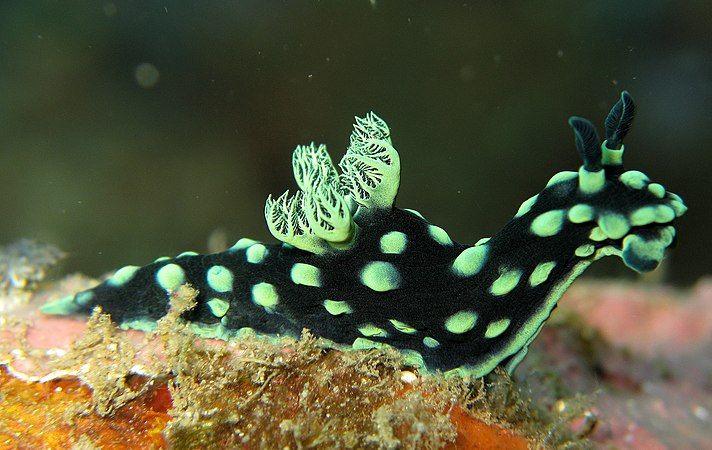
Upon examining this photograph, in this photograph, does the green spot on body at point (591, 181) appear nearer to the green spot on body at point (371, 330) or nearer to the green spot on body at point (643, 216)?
the green spot on body at point (643, 216)

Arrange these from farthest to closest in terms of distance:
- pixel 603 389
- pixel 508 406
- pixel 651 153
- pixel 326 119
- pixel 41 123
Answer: pixel 651 153, pixel 41 123, pixel 326 119, pixel 603 389, pixel 508 406

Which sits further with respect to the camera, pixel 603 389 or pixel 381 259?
pixel 603 389

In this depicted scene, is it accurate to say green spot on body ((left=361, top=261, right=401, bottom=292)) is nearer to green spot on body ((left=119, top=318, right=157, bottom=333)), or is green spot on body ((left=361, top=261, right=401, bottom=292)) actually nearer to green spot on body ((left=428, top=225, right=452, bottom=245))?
green spot on body ((left=428, top=225, right=452, bottom=245))

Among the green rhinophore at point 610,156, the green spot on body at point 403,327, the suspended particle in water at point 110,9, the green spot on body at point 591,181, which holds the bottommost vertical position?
the green spot on body at point 403,327

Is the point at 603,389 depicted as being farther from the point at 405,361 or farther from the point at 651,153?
the point at 651,153

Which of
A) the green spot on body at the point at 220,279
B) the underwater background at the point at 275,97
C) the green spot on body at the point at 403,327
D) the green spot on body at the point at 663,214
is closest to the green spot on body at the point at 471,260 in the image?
the green spot on body at the point at 403,327

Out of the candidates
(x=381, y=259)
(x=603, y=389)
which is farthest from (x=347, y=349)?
(x=603, y=389)

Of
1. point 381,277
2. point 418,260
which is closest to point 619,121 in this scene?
point 418,260
